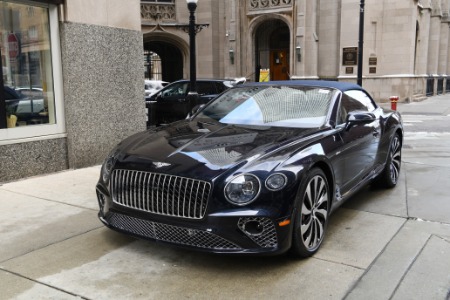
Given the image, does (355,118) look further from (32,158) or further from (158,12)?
(158,12)

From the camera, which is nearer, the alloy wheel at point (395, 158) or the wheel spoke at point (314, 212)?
the wheel spoke at point (314, 212)

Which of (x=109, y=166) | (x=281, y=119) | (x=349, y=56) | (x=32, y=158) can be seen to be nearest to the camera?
(x=109, y=166)

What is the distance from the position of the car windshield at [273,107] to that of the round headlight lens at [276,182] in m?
1.15

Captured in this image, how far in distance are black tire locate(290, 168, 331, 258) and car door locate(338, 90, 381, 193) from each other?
0.60 m

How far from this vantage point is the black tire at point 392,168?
6227 mm

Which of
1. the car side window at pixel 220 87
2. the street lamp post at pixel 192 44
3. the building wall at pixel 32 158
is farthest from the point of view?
the car side window at pixel 220 87

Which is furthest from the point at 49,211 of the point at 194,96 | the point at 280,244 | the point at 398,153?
the point at 194,96

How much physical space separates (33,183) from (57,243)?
2610mm

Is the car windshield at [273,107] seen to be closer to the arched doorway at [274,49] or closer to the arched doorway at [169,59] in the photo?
the arched doorway at [274,49]

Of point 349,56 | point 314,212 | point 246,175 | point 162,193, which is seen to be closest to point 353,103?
point 314,212

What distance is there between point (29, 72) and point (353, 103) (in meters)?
4.96

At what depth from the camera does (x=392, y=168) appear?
6.43 meters

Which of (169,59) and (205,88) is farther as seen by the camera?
(169,59)

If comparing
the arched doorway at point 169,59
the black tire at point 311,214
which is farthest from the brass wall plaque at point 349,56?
the black tire at point 311,214
